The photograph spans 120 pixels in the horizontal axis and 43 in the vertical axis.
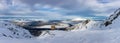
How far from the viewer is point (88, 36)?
37.0m

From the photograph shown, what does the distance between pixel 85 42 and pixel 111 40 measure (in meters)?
2.37

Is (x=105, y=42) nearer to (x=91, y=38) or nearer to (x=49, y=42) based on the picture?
(x=91, y=38)

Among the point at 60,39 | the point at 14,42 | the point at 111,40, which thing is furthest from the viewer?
the point at 14,42

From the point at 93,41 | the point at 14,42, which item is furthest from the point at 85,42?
the point at 14,42

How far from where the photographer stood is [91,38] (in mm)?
36031

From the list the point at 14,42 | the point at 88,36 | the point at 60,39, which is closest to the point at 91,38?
the point at 88,36

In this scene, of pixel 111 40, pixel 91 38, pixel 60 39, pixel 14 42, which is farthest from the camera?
pixel 14 42

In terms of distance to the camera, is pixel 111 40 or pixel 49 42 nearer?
pixel 111 40

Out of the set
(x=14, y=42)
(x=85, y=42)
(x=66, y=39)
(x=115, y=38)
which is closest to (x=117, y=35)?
(x=115, y=38)

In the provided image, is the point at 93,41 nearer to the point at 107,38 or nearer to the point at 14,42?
the point at 107,38

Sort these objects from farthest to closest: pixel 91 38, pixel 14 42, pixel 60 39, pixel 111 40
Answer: pixel 14 42 < pixel 60 39 < pixel 91 38 < pixel 111 40

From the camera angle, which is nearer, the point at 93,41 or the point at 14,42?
the point at 93,41

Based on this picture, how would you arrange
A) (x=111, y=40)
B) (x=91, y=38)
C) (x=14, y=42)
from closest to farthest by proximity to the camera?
(x=111, y=40) < (x=91, y=38) < (x=14, y=42)

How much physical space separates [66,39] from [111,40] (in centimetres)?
610
